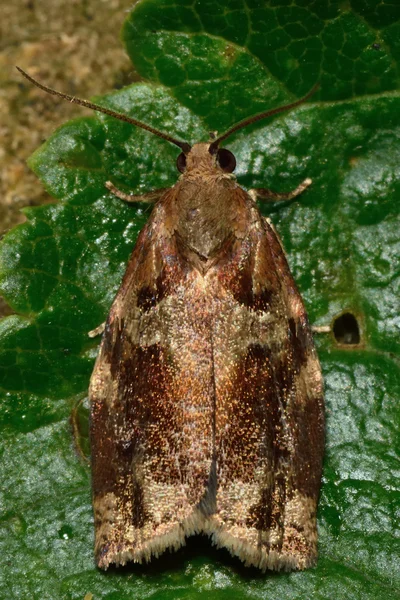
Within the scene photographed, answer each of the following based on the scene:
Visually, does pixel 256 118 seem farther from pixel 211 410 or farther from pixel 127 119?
pixel 211 410

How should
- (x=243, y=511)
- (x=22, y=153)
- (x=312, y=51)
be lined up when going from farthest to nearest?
1. (x=22, y=153)
2. (x=312, y=51)
3. (x=243, y=511)

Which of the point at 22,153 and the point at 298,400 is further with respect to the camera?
the point at 22,153

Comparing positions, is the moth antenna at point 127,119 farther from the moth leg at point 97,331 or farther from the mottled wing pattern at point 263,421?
the moth leg at point 97,331

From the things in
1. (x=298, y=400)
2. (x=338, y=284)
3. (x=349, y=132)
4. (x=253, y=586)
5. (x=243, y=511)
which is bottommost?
(x=253, y=586)

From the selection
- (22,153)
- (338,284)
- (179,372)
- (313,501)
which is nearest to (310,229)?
(338,284)

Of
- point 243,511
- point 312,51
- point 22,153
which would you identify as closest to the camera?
point 243,511

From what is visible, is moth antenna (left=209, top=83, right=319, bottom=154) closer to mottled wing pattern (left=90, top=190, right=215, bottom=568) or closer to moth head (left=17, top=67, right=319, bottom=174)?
moth head (left=17, top=67, right=319, bottom=174)

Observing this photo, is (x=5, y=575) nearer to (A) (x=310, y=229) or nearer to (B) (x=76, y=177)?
(B) (x=76, y=177)

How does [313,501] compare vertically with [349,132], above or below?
below
